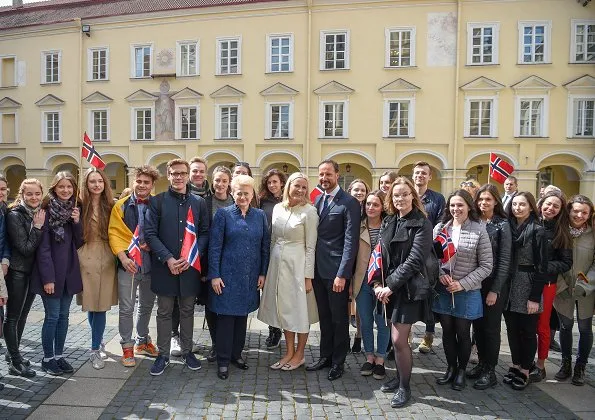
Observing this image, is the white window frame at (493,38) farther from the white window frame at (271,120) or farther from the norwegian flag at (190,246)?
the norwegian flag at (190,246)

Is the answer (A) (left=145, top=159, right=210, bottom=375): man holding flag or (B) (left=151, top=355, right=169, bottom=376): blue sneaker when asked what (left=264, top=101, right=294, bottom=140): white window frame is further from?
(B) (left=151, top=355, right=169, bottom=376): blue sneaker

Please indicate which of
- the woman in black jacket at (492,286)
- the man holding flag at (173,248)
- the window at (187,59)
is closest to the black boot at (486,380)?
the woman in black jacket at (492,286)

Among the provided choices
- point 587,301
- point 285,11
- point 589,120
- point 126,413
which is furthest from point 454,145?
point 126,413

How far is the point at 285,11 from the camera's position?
2166 centimetres

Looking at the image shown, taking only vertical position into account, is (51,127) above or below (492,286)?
above

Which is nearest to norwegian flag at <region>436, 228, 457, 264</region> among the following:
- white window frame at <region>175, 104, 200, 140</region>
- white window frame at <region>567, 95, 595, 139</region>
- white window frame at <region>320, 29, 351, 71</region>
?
white window frame at <region>320, 29, 351, 71</region>

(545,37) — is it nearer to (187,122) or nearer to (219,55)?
(219,55)

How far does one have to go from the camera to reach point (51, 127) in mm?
24625

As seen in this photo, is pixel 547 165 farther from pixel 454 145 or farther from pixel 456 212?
pixel 456 212

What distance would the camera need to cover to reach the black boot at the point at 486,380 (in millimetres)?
4645

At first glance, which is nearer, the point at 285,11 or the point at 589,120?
the point at 589,120

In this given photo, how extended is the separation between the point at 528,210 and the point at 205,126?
1971 cm

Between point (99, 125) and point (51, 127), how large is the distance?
2897 mm

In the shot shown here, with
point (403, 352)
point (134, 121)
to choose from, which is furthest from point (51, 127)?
point (403, 352)
